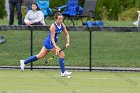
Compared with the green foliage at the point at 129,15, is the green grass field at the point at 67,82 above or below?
below

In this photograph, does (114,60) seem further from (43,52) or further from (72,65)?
(43,52)

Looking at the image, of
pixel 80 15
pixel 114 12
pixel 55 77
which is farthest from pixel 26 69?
pixel 114 12

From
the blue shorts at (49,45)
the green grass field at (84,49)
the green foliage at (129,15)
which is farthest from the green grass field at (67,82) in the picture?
the green foliage at (129,15)

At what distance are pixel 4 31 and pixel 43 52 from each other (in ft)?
10.9

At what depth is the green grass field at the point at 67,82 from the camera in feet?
45.8

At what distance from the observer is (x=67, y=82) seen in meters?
15.5

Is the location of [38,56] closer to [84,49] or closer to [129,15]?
[84,49]

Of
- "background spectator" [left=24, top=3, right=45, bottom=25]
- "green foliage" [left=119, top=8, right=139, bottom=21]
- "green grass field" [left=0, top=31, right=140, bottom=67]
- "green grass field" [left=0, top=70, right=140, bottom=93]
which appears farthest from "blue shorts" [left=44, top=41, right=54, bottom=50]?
"green foliage" [left=119, top=8, right=139, bottom=21]

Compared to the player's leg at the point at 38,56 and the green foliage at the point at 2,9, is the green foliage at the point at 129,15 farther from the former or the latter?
the player's leg at the point at 38,56

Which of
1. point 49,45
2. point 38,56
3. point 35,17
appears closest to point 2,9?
point 35,17

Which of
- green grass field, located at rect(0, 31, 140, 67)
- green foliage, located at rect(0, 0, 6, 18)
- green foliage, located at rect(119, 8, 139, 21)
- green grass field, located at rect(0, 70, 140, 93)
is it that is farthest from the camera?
green foliage, located at rect(119, 8, 139, 21)

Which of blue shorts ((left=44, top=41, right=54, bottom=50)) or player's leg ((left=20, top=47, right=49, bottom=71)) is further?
player's leg ((left=20, top=47, right=49, bottom=71))

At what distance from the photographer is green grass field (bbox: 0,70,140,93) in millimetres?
13968

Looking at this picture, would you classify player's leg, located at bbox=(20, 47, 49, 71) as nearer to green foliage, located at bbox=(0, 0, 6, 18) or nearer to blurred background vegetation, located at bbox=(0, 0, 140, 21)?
green foliage, located at bbox=(0, 0, 6, 18)
